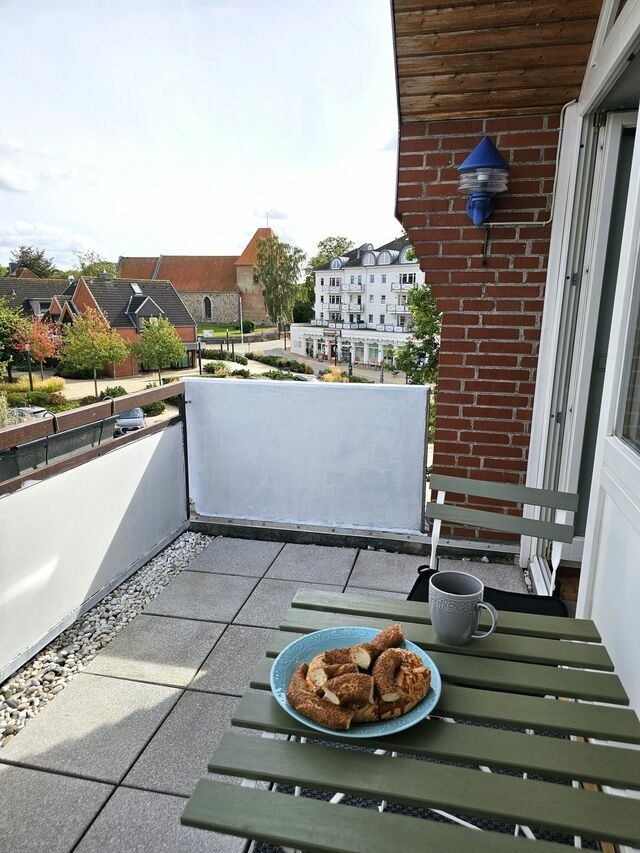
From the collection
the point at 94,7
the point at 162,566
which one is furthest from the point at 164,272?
the point at 162,566

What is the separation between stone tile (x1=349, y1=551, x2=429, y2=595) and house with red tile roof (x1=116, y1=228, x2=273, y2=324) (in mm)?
63935

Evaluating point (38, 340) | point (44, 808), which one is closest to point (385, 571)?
point (44, 808)

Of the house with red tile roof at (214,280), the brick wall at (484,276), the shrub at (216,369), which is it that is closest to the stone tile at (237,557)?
the brick wall at (484,276)

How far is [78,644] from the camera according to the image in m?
2.41

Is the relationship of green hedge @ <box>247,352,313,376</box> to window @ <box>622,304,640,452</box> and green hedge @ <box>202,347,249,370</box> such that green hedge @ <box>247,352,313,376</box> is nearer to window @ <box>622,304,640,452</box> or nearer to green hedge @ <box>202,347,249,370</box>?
green hedge @ <box>202,347,249,370</box>

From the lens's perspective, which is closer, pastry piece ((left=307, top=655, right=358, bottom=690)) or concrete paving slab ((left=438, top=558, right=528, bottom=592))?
pastry piece ((left=307, top=655, right=358, bottom=690))

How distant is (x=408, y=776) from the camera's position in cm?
85

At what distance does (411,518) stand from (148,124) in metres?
67.8

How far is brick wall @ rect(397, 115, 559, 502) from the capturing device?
109 inches

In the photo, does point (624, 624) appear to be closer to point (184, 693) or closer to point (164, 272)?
point (184, 693)

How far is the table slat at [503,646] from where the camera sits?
1133 millimetres

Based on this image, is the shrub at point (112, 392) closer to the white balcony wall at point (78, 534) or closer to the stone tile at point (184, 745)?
the white balcony wall at point (78, 534)

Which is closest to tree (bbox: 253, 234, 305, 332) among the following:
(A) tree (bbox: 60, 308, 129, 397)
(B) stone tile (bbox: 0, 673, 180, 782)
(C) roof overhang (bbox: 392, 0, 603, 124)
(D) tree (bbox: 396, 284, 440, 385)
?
(A) tree (bbox: 60, 308, 129, 397)

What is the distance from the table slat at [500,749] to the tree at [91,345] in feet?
139
